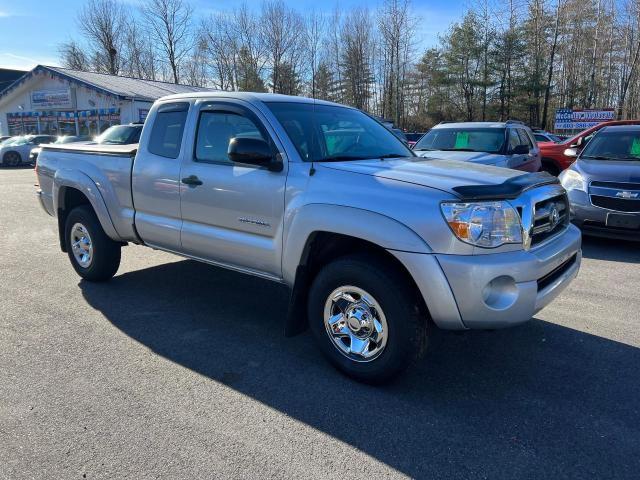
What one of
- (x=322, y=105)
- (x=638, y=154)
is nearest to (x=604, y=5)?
(x=638, y=154)

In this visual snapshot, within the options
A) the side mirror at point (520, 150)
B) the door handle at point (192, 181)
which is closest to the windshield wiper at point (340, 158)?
the door handle at point (192, 181)

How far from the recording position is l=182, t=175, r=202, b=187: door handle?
412cm

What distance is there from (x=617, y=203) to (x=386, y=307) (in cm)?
521

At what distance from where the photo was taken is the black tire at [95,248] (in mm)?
5250

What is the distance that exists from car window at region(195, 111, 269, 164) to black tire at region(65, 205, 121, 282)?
1.77m

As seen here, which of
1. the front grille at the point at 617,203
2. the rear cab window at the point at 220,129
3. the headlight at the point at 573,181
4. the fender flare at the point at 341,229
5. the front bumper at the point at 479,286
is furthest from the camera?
the headlight at the point at 573,181

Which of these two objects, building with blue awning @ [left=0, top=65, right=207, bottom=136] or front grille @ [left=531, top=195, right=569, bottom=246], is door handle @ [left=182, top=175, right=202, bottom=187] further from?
building with blue awning @ [left=0, top=65, right=207, bottom=136]

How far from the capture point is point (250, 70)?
45.5 metres

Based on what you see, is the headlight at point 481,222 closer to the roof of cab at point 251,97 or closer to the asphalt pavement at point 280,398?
the asphalt pavement at point 280,398

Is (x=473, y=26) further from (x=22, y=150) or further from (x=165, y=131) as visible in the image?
(x=165, y=131)

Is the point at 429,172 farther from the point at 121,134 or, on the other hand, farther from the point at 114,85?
the point at 114,85

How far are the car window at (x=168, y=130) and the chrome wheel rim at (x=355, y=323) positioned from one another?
6.87ft

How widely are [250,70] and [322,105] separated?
144 ft

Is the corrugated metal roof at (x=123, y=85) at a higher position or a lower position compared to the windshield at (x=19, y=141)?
higher
